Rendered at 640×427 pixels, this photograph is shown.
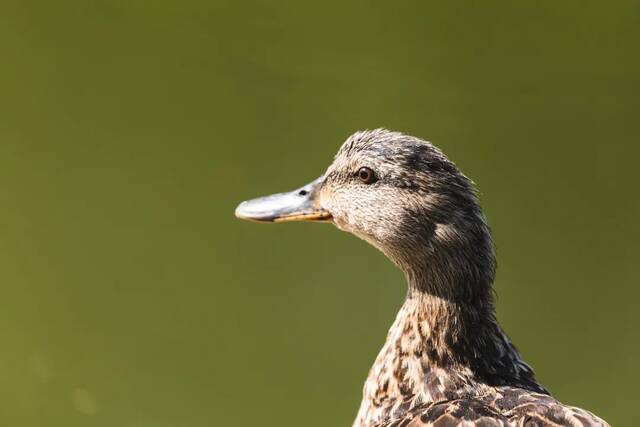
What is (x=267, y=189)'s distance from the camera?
359cm

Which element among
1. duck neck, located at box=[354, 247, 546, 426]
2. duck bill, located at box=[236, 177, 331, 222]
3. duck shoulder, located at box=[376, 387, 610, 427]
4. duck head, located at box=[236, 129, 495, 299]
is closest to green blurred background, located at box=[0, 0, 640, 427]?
duck bill, located at box=[236, 177, 331, 222]

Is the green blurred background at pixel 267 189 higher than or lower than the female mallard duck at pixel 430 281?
higher

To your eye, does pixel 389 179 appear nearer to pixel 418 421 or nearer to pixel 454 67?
pixel 418 421

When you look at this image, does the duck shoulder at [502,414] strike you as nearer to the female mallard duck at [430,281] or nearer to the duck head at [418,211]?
the female mallard duck at [430,281]

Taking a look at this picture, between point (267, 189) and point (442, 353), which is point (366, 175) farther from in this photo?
point (267, 189)

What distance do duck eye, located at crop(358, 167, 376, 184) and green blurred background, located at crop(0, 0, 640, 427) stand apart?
1.09 metres

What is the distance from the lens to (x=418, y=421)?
6.89ft

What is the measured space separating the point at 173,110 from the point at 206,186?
0.30 m

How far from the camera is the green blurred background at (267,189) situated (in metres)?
3.47

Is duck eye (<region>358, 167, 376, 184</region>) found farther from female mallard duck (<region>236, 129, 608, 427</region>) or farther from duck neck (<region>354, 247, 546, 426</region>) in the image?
duck neck (<region>354, 247, 546, 426</region>)

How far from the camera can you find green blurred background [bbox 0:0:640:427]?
137 inches

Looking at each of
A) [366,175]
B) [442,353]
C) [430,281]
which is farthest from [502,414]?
[366,175]

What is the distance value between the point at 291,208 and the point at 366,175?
0.25m

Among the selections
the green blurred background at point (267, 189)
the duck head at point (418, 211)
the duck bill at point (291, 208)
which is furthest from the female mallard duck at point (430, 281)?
the green blurred background at point (267, 189)
